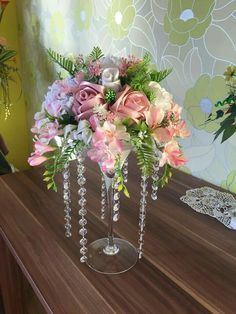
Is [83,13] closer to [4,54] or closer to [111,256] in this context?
[4,54]

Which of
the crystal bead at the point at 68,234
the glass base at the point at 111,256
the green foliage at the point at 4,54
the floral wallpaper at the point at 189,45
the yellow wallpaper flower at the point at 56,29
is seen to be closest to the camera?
the glass base at the point at 111,256

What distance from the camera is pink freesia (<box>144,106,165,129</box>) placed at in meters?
0.62

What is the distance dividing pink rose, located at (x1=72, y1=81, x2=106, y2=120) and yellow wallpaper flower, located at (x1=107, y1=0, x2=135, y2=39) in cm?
91

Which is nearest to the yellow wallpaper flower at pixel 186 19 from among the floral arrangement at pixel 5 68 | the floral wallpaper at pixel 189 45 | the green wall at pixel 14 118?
the floral wallpaper at pixel 189 45

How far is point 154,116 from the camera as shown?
2.06 ft

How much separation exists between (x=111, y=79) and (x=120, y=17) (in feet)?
3.19

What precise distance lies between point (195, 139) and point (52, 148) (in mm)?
734

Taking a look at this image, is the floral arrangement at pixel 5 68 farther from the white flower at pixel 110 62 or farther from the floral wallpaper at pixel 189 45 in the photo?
the white flower at pixel 110 62

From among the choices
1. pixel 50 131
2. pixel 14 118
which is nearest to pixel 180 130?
pixel 50 131

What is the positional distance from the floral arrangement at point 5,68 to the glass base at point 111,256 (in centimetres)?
172

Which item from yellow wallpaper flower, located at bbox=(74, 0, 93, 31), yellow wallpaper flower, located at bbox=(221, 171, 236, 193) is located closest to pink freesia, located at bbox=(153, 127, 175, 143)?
yellow wallpaper flower, located at bbox=(221, 171, 236, 193)

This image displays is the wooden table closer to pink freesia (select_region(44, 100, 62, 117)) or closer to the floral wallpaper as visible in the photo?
the floral wallpaper

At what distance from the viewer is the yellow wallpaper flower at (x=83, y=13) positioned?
5.46 ft

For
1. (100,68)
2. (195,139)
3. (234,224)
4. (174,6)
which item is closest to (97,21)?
(174,6)
